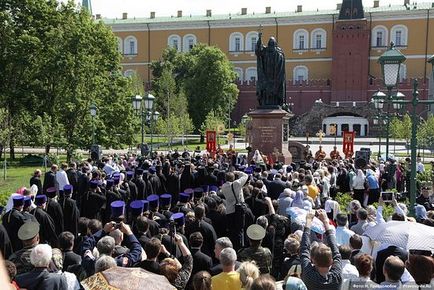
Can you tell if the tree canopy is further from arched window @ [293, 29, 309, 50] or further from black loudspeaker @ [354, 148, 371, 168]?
arched window @ [293, 29, 309, 50]

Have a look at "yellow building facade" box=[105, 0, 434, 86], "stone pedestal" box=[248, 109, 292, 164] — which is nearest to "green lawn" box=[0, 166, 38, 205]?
"stone pedestal" box=[248, 109, 292, 164]

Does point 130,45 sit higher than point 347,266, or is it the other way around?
point 130,45

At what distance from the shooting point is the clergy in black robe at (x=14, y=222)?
26.4 ft

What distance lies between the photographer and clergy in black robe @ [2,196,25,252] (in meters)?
8.05

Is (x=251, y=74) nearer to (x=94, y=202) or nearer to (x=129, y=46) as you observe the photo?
(x=129, y=46)

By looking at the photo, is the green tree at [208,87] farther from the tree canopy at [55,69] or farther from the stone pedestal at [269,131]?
the stone pedestal at [269,131]

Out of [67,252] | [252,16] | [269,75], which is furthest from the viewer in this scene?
[252,16]

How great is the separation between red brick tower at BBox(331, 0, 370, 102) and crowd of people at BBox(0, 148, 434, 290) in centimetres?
5536

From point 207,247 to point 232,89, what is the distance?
54610mm

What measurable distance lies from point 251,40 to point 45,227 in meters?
69.0

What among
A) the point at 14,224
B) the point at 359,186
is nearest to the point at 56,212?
the point at 14,224

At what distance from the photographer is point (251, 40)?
75.2 metres

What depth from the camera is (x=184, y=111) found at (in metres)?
53.9

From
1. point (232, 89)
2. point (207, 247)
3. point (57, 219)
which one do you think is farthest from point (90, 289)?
point (232, 89)
